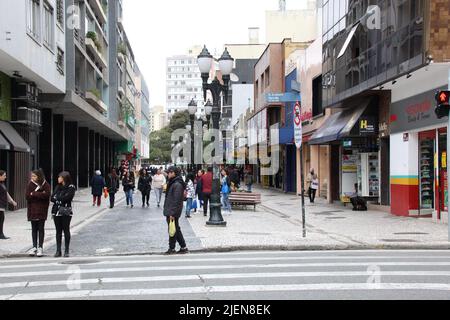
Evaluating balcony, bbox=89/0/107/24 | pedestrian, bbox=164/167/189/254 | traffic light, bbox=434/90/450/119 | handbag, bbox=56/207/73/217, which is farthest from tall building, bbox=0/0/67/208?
balcony, bbox=89/0/107/24

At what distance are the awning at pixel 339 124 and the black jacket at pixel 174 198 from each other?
12.3 metres

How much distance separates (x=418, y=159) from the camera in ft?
66.8

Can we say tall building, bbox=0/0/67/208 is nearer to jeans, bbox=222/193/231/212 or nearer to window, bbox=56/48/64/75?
window, bbox=56/48/64/75

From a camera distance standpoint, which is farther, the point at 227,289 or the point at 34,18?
the point at 34,18

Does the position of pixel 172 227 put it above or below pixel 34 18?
below

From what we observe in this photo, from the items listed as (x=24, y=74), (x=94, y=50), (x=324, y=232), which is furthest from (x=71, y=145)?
(x=324, y=232)

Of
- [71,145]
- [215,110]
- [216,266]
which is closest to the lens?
[216,266]

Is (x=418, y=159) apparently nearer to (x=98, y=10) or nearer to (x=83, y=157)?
(x=83, y=157)

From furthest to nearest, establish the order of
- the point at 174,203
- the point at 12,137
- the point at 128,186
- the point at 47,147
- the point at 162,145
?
1. the point at 162,145
2. the point at 47,147
3. the point at 128,186
4. the point at 12,137
5. the point at 174,203

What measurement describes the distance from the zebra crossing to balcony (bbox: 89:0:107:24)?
121 ft

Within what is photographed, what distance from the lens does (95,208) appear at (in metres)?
27.0

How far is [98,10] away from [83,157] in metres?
12.1

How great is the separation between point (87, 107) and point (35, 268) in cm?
2486
